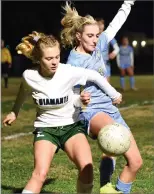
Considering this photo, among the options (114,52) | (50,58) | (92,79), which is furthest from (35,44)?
(114,52)

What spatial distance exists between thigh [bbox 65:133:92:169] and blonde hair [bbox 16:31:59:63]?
34.4 inches

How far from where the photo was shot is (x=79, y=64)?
20.3ft

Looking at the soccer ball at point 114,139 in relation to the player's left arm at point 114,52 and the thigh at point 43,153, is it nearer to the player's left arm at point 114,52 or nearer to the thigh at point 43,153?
the thigh at point 43,153

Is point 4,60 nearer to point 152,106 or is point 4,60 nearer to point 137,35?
point 152,106

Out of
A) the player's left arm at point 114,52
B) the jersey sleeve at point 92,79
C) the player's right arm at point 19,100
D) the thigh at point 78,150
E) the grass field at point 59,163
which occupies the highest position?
the jersey sleeve at point 92,79

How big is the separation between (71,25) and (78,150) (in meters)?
1.55

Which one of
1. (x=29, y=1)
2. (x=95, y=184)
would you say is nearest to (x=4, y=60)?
(x=29, y=1)

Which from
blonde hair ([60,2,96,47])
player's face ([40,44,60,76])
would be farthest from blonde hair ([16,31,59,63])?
blonde hair ([60,2,96,47])

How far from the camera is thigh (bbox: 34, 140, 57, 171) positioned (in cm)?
550

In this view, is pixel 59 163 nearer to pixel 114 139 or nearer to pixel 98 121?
pixel 98 121

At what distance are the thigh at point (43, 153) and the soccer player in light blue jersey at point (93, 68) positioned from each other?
62 centimetres

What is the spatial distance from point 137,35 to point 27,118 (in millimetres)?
34721

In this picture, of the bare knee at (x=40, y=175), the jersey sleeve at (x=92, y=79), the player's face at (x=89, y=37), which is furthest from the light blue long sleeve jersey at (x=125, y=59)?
the bare knee at (x=40, y=175)

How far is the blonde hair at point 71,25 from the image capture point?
6.38 m
